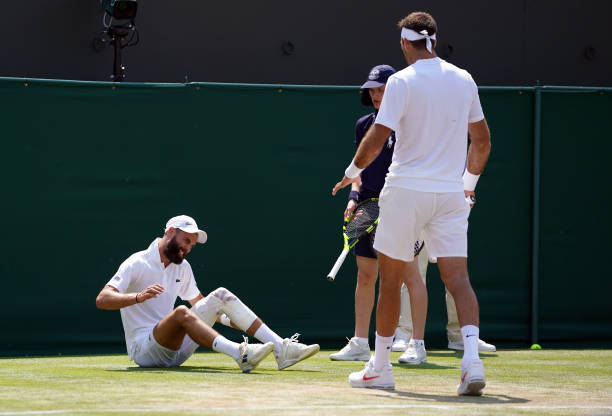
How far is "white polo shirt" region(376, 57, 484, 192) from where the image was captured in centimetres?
582

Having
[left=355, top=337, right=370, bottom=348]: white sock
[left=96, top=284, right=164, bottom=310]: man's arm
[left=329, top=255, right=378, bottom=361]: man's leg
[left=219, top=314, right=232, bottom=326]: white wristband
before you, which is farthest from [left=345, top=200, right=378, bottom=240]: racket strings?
[left=96, top=284, right=164, bottom=310]: man's arm

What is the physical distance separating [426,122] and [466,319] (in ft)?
3.41

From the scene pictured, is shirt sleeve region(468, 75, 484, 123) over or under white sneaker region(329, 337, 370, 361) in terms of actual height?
over

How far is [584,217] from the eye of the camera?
10.2 m

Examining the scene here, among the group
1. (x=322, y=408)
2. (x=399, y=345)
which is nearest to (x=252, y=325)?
(x=322, y=408)

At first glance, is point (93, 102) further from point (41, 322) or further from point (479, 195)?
point (479, 195)

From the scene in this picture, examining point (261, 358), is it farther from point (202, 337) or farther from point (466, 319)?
point (466, 319)

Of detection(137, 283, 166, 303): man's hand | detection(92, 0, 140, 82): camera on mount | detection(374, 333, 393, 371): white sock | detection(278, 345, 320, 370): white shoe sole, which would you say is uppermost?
detection(92, 0, 140, 82): camera on mount

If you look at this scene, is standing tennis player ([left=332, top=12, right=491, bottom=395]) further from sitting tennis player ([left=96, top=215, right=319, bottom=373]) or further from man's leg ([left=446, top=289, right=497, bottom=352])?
man's leg ([left=446, top=289, right=497, bottom=352])

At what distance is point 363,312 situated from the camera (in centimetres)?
806

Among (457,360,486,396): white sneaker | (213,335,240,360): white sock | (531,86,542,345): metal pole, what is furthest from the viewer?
(531,86,542,345): metal pole

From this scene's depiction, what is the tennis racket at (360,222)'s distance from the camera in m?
8.01

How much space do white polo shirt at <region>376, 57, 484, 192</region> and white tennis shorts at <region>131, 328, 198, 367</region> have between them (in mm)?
1967

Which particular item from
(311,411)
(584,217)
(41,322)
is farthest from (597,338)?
(311,411)
